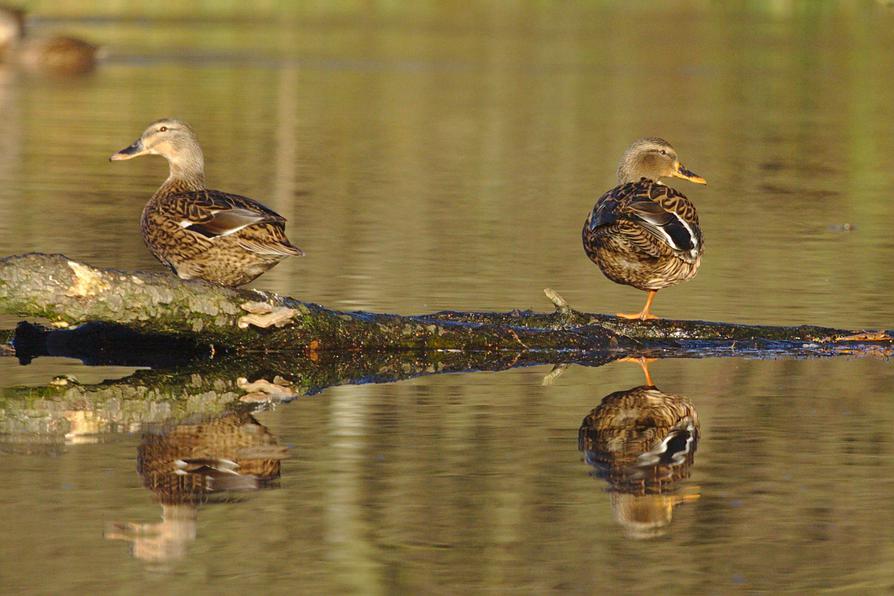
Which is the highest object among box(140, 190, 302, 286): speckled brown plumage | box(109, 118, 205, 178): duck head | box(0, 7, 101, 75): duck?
box(0, 7, 101, 75): duck

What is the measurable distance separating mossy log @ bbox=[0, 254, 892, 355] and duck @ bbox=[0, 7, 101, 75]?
84.9 ft

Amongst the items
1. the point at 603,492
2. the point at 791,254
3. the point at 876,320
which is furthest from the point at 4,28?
the point at 603,492

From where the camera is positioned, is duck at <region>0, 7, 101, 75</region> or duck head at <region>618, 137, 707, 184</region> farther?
duck at <region>0, 7, 101, 75</region>

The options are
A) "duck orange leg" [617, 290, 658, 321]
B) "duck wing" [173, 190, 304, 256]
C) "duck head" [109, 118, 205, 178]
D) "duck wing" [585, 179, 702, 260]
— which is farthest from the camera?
"duck head" [109, 118, 205, 178]

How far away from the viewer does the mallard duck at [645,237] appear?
11.1 m

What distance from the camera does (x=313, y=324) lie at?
1024 centimetres

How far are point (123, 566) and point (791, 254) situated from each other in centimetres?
941

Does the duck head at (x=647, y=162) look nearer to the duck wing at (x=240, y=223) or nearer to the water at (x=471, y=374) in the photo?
the water at (x=471, y=374)

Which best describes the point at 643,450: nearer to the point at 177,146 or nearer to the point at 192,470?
the point at 192,470

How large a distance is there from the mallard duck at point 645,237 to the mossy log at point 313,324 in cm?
37

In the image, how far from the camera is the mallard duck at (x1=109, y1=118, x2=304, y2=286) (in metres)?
10.5

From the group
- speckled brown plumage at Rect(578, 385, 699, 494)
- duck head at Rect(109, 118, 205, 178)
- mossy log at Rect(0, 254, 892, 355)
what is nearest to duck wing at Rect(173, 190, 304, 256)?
mossy log at Rect(0, 254, 892, 355)

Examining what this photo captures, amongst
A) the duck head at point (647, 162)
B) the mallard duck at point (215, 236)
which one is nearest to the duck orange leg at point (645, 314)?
the duck head at point (647, 162)

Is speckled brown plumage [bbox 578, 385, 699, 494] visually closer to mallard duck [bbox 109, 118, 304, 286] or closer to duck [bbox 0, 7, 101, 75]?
mallard duck [bbox 109, 118, 304, 286]
